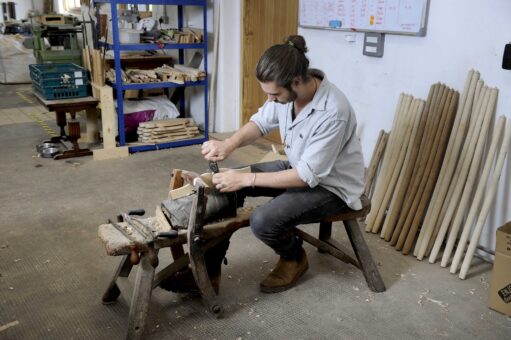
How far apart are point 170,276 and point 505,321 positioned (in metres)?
1.56

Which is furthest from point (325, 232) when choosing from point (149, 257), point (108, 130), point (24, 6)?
point (24, 6)

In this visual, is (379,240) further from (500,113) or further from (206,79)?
(206,79)

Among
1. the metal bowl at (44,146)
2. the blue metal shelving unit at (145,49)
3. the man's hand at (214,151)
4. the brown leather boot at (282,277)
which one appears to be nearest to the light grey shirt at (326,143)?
the man's hand at (214,151)

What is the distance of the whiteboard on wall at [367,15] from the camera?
9.44 ft

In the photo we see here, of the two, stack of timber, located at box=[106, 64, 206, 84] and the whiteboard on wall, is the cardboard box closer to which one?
the whiteboard on wall

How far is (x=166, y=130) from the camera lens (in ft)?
15.7

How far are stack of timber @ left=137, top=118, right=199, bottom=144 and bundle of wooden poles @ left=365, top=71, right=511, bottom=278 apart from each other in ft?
7.79

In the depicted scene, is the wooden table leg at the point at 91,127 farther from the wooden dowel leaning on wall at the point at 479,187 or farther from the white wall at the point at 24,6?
the white wall at the point at 24,6

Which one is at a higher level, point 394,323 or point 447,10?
point 447,10

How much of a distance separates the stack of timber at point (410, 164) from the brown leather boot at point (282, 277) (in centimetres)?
78

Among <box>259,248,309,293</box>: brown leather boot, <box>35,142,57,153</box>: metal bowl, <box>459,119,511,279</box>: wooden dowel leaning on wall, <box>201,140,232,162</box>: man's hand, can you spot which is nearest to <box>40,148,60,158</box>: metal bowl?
<box>35,142,57,153</box>: metal bowl

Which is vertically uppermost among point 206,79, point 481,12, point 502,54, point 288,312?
point 481,12

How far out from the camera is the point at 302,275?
2.54 metres

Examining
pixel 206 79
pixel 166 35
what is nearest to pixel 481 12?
pixel 206 79
